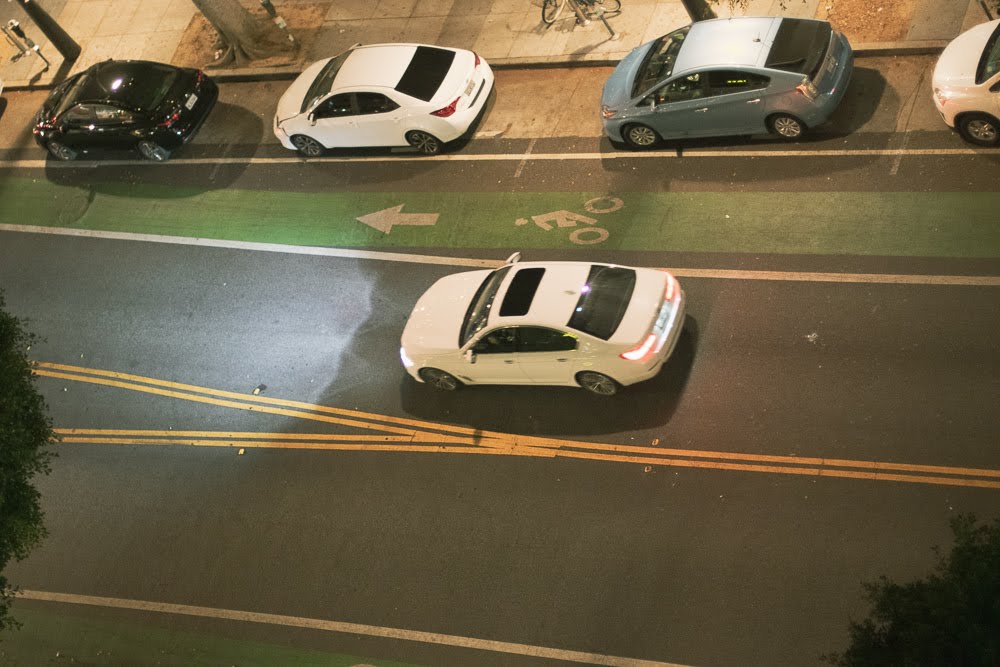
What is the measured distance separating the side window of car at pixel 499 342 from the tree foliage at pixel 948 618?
20.1ft

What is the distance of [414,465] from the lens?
14.0m

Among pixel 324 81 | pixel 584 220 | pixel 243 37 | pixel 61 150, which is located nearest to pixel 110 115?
pixel 61 150

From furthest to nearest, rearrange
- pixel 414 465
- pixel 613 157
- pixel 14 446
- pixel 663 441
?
pixel 613 157 < pixel 414 465 < pixel 663 441 < pixel 14 446

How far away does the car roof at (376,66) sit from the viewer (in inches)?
685

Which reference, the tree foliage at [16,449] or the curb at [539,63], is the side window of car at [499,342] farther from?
the curb at [539,63]

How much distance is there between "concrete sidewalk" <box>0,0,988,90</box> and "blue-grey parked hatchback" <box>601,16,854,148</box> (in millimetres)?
1792

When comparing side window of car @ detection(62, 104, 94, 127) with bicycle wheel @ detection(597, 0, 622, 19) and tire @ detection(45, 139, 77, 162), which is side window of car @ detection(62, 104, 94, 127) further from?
bicycle wheel @ detection(597, 0, 622, 19)

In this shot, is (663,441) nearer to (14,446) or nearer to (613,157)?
(613,157)

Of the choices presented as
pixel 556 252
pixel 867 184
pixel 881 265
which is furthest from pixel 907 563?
pixel 556 252

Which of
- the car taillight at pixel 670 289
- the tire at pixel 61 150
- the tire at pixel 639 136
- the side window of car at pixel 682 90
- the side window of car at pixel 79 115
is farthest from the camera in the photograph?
the tire at pixel 61 150

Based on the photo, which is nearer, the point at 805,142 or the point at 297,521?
the point at 297,521

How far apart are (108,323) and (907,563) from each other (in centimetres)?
1333

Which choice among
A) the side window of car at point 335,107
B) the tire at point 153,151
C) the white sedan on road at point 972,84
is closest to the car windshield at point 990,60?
the white sedan on road at point 972,84

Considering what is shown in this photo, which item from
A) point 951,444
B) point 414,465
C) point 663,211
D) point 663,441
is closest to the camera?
point 951,444
